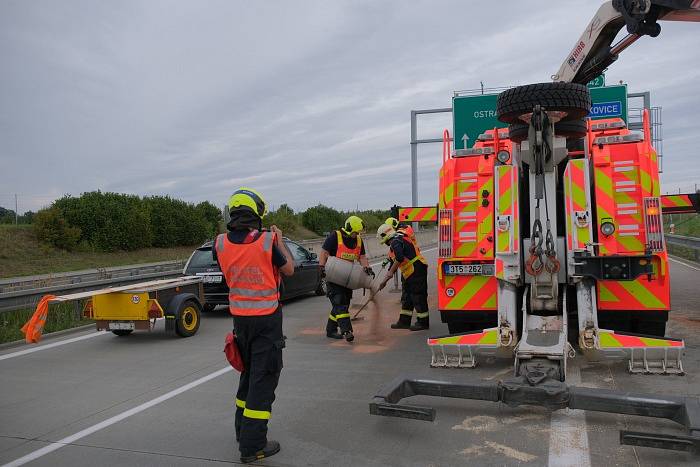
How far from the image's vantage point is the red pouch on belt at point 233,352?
434 centimetres

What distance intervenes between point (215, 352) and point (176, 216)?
29.4 m

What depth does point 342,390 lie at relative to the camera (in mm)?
5863

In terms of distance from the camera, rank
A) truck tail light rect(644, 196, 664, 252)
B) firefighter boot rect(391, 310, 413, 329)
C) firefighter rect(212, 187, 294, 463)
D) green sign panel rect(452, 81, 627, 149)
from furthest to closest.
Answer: green sign panel rect(452, 81, 627, 149)
firefighter boot rect(391, 310, 413, 329)
truck tail light rect(644, 196, 664, 252)
firefighter rect(212, 187, 294, 463)

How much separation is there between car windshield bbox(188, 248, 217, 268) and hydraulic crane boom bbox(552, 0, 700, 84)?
24.1 ft

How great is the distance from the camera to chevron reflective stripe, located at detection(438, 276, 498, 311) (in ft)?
22.2

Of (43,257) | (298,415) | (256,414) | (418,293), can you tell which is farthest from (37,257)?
(256,414)

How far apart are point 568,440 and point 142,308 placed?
630cm

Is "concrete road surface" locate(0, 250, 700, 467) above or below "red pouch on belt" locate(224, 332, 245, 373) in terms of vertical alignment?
below

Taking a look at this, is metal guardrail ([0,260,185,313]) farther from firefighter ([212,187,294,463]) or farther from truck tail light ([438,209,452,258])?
truck tail light ([438,209,452,258])

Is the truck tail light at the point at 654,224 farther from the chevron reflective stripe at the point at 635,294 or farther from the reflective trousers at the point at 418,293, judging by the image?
the reflective trousers at the point at 418,293

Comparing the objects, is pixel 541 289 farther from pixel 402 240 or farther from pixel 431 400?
pixel 402 240

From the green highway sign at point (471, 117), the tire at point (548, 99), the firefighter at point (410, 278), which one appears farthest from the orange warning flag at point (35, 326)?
the green highway sign at point (471, 117)

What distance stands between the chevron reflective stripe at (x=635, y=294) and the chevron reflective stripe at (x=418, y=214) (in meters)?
3.55

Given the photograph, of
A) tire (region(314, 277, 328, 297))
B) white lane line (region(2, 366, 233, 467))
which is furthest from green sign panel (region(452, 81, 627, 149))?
white lane line (region(2, 366, 233, 467))
